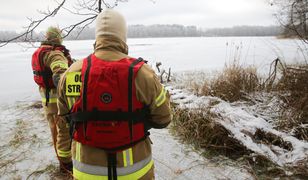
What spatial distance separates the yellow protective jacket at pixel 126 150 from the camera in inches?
54.0

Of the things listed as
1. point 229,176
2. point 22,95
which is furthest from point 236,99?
point 22,95

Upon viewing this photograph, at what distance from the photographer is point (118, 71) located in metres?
1.30

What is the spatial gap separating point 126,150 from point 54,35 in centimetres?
214

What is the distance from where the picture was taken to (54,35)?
2887 mm

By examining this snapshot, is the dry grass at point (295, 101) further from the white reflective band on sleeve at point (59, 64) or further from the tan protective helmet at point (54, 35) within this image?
the tan protective helmet at point (54, 35)

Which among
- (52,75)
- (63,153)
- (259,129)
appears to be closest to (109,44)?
(52,75)

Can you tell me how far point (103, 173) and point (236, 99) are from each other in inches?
155

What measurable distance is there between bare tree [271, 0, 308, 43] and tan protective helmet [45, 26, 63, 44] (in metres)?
4.12

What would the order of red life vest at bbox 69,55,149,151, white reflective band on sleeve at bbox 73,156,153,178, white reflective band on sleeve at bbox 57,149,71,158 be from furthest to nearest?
white reflective band on sleeve at bbox 57,149,71,158 → white reflective band on sleeve at bbox 73,156,153,178 → red life vest at bbox 69,55,149,151

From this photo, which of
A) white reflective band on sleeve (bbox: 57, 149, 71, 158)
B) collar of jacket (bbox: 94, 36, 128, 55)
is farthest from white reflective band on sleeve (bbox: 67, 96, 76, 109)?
white reflective band on sleeve (bbox: 57, 149, 71, 158)

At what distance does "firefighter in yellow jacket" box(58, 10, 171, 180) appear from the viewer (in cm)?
131

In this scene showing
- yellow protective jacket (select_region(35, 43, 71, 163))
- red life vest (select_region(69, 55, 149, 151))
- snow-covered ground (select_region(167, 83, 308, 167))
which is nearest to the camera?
red life vest (select_region(69, 55, 149, 151))

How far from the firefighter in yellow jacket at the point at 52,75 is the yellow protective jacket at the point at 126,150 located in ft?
3.89

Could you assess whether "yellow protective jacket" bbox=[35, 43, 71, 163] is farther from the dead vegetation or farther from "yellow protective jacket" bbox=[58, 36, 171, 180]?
the dead vegetation
